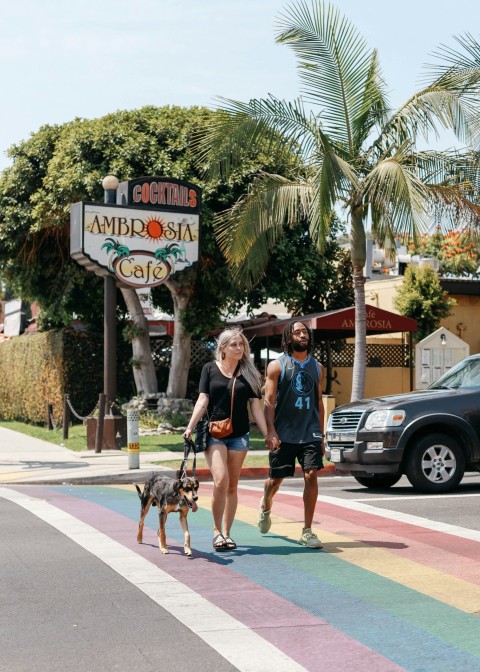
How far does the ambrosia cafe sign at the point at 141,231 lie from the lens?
20625 millimetres

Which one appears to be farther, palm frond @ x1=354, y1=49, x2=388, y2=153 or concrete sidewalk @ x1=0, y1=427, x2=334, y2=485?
palm frond @ x1=354, y1=49, x2=388, y2=153

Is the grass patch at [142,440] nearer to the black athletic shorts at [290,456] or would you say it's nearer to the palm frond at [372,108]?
the palm frond at [372,108]

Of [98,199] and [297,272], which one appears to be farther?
[297,272]

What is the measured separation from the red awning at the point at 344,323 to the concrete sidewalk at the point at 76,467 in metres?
3.99

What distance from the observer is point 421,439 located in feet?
43.2

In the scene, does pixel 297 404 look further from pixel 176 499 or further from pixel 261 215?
pixel 261 215

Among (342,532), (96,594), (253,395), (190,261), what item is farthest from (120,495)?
(190,261)

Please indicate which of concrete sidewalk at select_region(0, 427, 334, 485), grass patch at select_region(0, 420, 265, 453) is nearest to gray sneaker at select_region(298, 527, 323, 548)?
concrete sidewalk at select_region(0, 427, 334, 485)

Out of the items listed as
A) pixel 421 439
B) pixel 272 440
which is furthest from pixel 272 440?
pixel 421 439

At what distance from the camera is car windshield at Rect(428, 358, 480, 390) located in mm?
13836

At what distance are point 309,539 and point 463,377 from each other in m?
5.72

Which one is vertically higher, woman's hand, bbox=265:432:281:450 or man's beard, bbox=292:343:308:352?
man's beard, bbox=292:343:308:352

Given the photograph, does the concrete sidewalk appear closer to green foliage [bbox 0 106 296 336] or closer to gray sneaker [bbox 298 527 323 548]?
green foliage [bbox 0 106 296 336]

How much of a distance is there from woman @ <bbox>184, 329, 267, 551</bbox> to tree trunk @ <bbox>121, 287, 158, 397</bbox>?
56.8ft
